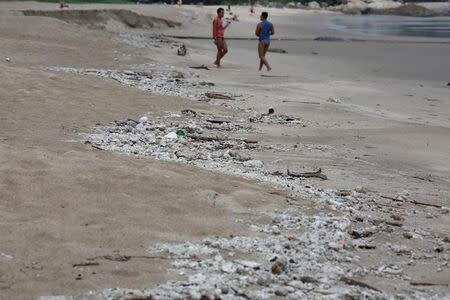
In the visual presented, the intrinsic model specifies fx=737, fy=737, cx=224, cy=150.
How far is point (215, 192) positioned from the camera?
6363 millimetres

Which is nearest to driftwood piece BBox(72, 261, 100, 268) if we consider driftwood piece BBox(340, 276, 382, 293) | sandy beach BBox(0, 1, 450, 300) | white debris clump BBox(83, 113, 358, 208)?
sandy beach BBox(0, 1, 450, 300)

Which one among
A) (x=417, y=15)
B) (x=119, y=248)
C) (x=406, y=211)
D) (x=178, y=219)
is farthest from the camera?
(x=417, y=15)

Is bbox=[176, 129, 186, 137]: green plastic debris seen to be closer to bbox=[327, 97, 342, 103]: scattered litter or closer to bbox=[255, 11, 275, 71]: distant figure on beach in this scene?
bbox=[327, 97, 342, 103]: scattered litter

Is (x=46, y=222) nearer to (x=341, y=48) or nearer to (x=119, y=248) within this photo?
(x=119, y=248)

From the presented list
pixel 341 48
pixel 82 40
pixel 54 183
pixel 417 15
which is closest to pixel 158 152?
pixel 54 183

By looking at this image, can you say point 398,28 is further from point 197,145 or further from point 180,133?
Result: point 197,145

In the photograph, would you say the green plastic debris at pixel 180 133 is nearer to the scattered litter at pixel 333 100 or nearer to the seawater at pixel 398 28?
the scattered litter at pixel 333 100

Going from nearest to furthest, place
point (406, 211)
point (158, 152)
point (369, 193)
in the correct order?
point (406, 211) < point (369, 193) < point (158, 152)

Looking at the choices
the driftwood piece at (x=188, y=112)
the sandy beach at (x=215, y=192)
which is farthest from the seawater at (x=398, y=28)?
the driftwood piece at (x=188, y=112)

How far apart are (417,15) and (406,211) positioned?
7788 cm

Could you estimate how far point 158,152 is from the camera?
825 cm

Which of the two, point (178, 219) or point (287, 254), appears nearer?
point (287, 254)

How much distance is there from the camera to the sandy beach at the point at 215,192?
4.80m

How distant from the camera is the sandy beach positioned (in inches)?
189
